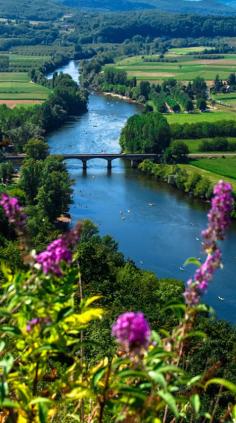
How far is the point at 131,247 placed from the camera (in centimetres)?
2375

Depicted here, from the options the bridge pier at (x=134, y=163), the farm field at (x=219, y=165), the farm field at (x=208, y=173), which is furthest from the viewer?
the bridge pier at (x=134, y=163)

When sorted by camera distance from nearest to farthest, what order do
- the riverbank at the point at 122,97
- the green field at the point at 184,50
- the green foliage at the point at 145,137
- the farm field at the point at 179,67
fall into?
1. the green foliage at the point at 145,137
2. the riverbank at the point at 122,97
3. the farm field at the point at 179,67
4. the green field at the point at 184,50

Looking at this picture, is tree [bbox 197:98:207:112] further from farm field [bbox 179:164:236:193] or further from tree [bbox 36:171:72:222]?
tree [bbox 36:171:72:222]

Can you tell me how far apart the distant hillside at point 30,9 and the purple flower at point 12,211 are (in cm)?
12039

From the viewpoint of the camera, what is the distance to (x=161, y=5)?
6860 inches

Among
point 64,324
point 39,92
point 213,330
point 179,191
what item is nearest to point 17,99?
point 39,92

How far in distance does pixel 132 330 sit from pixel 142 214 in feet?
84.7

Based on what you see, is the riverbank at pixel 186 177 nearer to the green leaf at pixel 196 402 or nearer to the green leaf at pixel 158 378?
the green leaf at pixel 196 402

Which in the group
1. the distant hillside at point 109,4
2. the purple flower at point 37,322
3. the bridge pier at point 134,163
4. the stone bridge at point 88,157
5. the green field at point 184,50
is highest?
the distant hillside at point 109,4

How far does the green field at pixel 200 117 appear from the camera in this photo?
47781 millimetres

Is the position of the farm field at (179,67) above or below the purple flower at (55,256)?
below

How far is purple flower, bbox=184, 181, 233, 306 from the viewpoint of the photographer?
188cm

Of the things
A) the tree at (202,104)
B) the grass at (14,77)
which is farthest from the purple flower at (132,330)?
the grass at (14,77)

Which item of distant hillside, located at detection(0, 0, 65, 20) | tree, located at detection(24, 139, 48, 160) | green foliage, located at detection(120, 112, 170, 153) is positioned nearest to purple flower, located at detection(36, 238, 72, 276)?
tree, located at detection(24, 139, 48, 160)
